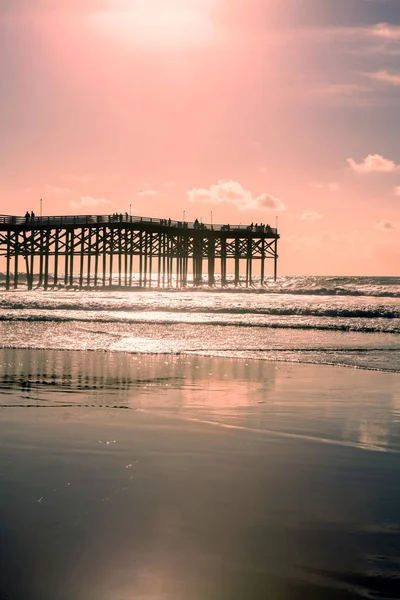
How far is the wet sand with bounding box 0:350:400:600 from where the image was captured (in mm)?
3695

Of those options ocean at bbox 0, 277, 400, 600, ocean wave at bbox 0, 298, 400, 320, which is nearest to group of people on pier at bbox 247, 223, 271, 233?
ocean wave at bbox 0, 298, 400, 320

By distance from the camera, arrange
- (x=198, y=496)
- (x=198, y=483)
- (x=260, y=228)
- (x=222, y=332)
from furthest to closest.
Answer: (x=260, y=228), (x=222, y=332), (x=198, y=483), (x=198, y=496)

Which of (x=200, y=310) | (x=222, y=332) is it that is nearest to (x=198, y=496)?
(x=222, y=332)

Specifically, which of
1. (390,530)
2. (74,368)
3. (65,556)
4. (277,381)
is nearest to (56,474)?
(65,556)

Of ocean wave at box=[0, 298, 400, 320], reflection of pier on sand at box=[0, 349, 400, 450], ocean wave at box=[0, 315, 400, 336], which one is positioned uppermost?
ocean wave at box=[0, 298, 400, 320]

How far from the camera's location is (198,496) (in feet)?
16.5

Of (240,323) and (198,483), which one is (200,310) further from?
(198,483)

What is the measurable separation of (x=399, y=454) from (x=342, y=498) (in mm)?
1506

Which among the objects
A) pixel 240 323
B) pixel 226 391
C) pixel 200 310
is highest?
pixel 200 310

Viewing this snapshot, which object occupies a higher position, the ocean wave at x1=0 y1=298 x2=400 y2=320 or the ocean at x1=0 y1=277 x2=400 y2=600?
the ocean wave at x1=0 y1=298 x2=400 y2=320

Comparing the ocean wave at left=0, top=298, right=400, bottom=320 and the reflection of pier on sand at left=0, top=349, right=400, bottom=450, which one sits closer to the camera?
the reflection of pier on sand at left=0, top=349, right=400, bottom=450

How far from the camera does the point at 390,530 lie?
435 centimetres

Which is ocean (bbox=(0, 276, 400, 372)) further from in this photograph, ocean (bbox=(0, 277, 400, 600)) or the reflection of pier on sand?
ocean (bbox=(0, 277, 400, 600))

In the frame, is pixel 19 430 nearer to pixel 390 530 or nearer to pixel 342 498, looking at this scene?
pixel 342 498
